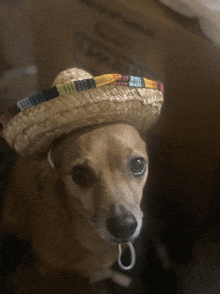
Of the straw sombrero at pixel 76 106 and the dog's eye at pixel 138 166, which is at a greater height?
the straw sombrero at pixel 76 106

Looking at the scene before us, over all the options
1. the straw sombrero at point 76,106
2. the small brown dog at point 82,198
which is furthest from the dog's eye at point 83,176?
the straw sombrero at point 76,106

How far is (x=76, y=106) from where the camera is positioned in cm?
42

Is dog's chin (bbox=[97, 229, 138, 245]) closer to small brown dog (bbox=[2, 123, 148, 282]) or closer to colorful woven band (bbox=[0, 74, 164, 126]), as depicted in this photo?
small brown dog (bbox=[2, 123, 148, 282])

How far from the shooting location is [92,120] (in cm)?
50

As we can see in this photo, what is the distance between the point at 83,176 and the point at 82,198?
0.06 metres

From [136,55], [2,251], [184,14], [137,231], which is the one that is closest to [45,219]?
[2,251]

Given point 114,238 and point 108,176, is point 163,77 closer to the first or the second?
point 108,176

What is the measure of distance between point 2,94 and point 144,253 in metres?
0.53

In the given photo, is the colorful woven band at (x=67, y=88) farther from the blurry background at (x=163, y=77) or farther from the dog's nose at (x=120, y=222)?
the dog's nose at (x=120, y=222)

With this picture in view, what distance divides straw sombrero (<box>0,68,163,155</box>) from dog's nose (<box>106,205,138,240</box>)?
21 centimetres

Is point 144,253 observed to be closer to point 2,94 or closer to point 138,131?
point 138,131

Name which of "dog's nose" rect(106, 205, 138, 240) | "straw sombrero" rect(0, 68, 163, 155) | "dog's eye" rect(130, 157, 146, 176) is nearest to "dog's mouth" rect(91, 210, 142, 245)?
"dog's nose" rect(106, 205, 138, 240)

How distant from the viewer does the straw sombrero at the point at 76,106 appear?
40cm

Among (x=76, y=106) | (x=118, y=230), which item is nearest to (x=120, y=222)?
(x=118, y=230)
